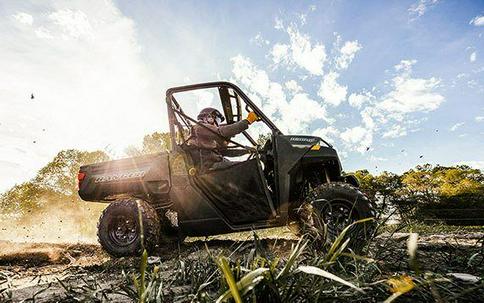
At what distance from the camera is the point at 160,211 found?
5184 mm

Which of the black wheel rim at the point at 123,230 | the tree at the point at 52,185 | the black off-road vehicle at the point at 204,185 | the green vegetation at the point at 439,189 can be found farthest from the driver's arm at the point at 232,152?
the tree at the point at 52,185

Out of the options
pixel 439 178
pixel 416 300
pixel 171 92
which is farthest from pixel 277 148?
pixel 439 178

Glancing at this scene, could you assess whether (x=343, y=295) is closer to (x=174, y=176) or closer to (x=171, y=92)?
(x=174, y=176)

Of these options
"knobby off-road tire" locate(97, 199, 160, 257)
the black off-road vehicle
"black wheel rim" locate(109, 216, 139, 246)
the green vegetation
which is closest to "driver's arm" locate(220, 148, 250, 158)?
the black off-road vehicle

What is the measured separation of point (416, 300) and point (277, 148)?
3.26 m

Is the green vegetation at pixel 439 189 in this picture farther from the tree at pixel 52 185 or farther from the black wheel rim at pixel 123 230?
the tree at pixel 52 185

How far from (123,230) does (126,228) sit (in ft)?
0.18

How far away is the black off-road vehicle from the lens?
14.1ft

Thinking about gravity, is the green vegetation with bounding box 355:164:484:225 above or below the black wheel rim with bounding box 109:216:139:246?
below

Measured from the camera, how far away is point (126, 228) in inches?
189

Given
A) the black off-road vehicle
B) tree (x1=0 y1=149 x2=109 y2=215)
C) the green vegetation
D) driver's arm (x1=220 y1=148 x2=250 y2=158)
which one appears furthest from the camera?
tree (x1=0 y1=149 x2=109 y2=215)

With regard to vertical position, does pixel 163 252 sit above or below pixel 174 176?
below

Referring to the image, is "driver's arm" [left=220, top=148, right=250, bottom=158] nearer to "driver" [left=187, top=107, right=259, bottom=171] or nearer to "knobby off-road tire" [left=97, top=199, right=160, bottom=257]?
"driver" [left=187, top=107, right=259, bottom=171]

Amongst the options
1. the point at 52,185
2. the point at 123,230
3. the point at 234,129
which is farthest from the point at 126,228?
the point at 52,185
